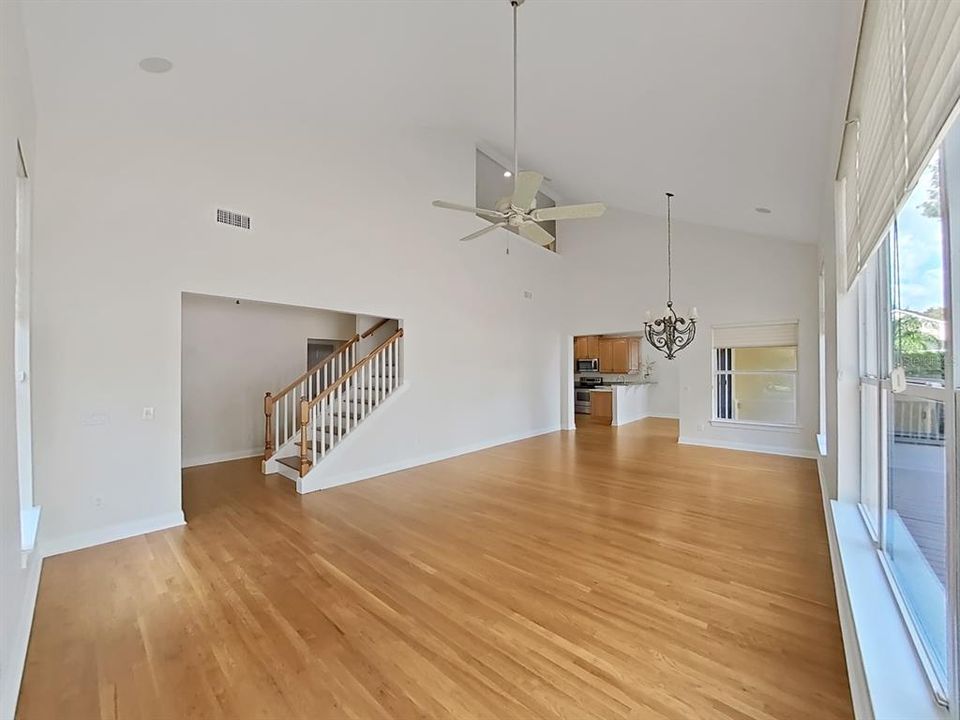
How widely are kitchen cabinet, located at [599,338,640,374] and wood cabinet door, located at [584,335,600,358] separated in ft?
0.33

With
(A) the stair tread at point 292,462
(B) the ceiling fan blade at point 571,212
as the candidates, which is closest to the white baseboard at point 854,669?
(B) the ceiling fan blade at point 571,212

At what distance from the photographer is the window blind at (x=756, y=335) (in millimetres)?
7168

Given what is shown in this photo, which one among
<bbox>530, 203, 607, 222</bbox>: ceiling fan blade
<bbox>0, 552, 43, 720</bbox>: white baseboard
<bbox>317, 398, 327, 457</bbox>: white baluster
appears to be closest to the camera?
<bbox>0, 552, 43, 720</bbox>: white baseboard

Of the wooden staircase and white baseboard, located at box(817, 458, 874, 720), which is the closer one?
white baseboard, located at box(817, 458, 874, 720)

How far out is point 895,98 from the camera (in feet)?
4.41

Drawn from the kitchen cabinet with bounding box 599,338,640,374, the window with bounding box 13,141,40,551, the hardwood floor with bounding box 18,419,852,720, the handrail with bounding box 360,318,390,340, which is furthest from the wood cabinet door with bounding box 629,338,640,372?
the window with bounding box 13,141,40,551

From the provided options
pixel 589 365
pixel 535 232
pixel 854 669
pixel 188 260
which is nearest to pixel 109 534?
pixel 188 260

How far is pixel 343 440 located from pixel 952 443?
553cm

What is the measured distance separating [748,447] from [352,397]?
6.59 meters

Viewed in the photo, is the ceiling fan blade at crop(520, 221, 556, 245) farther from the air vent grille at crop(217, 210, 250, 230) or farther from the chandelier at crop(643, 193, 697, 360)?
the chandelier at crop(643, 193, 697, 360)

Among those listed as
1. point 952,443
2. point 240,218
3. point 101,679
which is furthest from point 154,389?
point 952,443

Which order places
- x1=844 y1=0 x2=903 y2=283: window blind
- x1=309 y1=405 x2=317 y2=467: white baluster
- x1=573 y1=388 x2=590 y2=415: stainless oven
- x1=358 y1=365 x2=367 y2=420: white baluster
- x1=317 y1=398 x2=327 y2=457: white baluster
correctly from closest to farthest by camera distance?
x1=844 y1=0 x2=903 y2=283: window blind, x1=309 y1=405 x2=317 y2=467: white baluster, x1=317 y1=398 x2=327 y2=457: white baluster, x1=358 y1=365 x2=367 y2=420: white baluster, x1=573 y1=388 x2=590 y2=415: stainless oven

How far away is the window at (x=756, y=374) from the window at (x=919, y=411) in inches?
214

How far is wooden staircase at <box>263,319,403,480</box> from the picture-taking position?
222 inches
